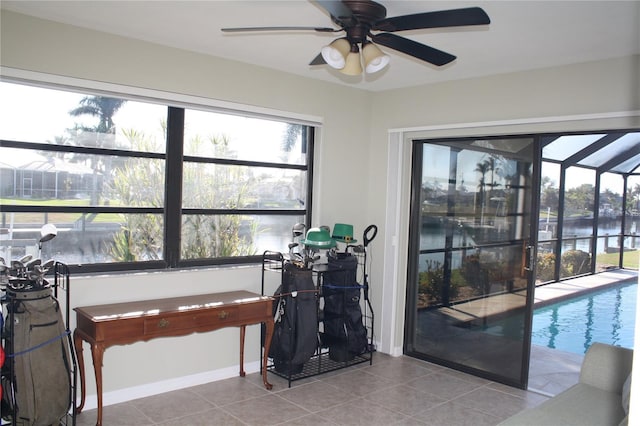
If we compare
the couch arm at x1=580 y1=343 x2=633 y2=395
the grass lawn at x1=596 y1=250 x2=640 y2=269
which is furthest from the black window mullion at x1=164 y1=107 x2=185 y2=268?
the grass lawn at x1=596 y1=250 x2=640 y2=269

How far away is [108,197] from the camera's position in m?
3.66

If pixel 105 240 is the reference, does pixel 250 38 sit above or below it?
above

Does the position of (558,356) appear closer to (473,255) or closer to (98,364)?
(473,255)

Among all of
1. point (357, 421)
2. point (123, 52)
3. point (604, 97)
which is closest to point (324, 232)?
point (357, 421)

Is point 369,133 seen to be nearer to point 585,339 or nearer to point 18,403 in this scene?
point 585,339

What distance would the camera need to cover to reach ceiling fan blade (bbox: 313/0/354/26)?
216 centimetres

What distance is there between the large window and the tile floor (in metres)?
0.99

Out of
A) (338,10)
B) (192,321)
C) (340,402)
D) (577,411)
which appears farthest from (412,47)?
(340,402)

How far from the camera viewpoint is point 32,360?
282 cm

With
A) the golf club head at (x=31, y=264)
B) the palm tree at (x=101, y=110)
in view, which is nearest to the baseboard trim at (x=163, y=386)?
the golf club head at (x=31, y=264)

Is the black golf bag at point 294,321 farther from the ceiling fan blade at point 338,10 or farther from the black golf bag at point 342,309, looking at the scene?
the ceiling fan blade at point 338,10

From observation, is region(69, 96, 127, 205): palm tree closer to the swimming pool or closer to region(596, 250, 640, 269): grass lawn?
the swimming pool

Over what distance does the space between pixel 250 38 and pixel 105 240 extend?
5.72ft

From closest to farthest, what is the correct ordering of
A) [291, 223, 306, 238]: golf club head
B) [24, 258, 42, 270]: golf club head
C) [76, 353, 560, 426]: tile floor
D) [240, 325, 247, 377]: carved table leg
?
1. [24, 258, 42, 270]: golf club head
2. [76, 353, 560, 426]: tile floor
3. [240, 325, 247, 377]: carved table leg
4. [291, 223, 306, 238]: golf club head
